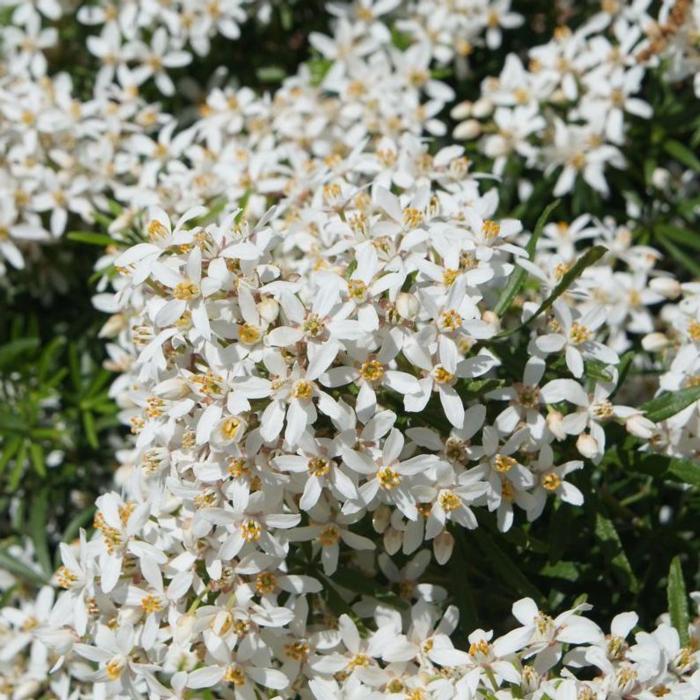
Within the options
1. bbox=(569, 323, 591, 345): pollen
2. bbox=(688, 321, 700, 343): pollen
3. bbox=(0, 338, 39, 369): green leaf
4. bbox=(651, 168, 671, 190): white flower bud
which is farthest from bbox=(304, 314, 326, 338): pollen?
bbox=(651, 168, 671, 190): white flower bud

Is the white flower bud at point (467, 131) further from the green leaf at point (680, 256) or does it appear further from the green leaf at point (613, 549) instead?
the green leaf at point (613, 549)

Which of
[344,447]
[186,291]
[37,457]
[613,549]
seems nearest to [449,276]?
[344,447]

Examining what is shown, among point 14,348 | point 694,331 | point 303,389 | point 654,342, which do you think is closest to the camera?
point 303,389

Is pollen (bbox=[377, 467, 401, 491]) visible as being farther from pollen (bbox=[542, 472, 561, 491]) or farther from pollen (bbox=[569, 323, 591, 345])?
pollen (bbox=[569, 323, 591, 345])

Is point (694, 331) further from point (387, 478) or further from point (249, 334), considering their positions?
point (249, 334)

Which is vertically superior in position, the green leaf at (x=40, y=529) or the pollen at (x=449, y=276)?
the pollen at (x=449, y=276)

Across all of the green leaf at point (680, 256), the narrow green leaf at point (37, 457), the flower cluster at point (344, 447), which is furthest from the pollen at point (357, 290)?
the green leaf at point (680, 256)

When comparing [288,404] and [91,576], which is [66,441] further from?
[288,404]
